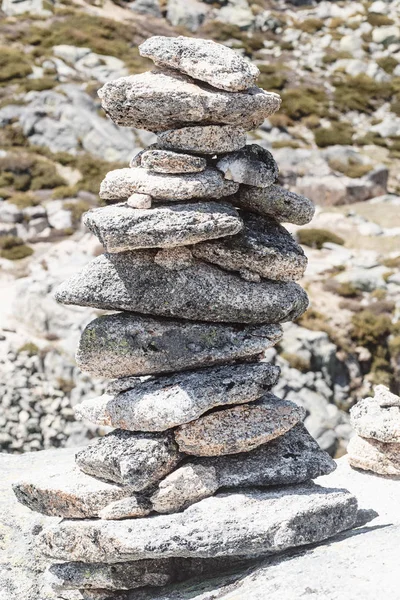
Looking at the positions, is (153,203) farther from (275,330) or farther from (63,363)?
(63,363)

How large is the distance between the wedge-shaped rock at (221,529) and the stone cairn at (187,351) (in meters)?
0.03

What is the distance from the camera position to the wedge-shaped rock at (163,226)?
36.3ft

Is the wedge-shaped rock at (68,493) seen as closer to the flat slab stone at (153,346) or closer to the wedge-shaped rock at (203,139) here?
the flat slab stone at (153,346)

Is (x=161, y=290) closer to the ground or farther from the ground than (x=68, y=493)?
farther from the ground

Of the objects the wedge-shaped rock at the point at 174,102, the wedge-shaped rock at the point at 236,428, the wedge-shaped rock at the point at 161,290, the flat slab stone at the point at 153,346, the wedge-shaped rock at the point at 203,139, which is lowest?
the wedge-shaped rock at the point at 236,428

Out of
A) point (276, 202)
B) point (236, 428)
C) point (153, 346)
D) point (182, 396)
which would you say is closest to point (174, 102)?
point (276, 202)

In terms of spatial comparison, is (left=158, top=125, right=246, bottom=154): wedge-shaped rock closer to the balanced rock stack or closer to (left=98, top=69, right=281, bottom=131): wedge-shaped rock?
(left=98, top=69, right=281, bottom=131): wedge-shaped rock

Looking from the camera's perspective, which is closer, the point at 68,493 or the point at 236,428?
the point at 236,428

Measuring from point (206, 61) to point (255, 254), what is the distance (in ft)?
10.6

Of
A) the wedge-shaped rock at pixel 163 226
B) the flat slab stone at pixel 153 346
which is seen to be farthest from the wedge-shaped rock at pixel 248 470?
the wedge-shaped rock at pixel 163 226

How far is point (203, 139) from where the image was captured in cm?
1158

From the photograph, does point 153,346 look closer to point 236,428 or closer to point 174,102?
point 236,428

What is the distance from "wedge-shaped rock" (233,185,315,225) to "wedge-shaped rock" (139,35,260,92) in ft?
6.02

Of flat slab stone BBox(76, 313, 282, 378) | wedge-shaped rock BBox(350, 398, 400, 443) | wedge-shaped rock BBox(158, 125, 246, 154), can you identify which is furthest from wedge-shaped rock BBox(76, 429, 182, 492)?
wedge-shaped rock BBox(350, 398, 400, 443)
